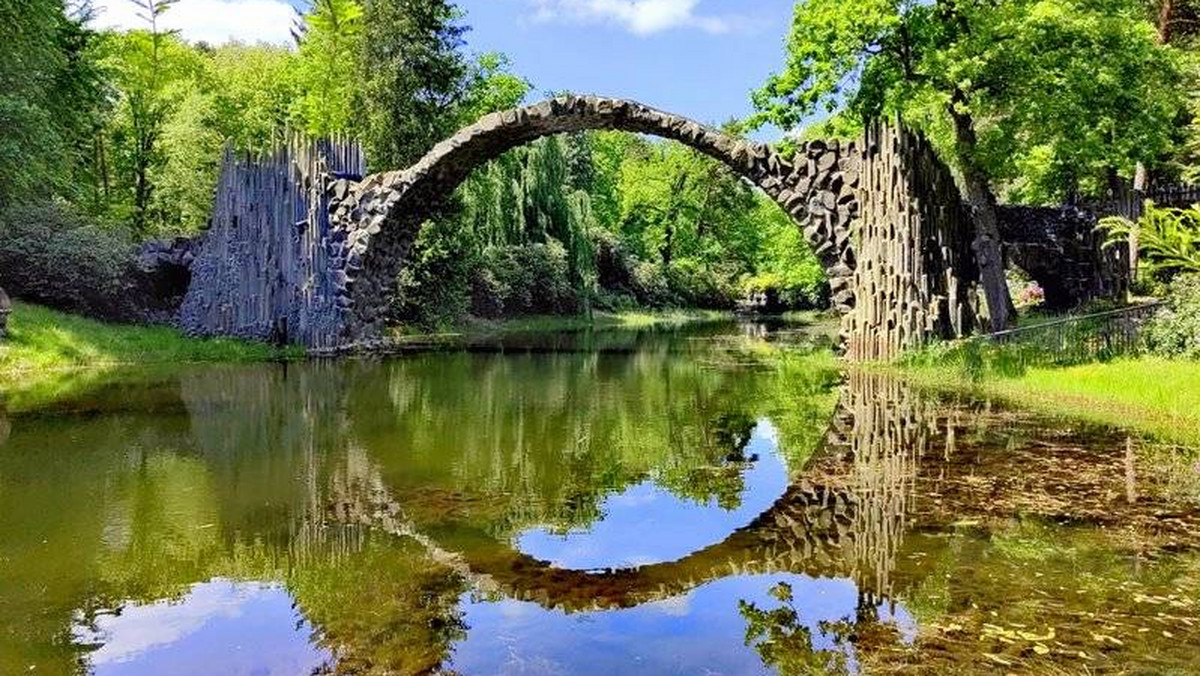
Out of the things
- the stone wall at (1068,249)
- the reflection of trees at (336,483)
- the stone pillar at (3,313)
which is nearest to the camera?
the reflection of trees at (336,483)

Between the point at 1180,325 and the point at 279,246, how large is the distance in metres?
18.1

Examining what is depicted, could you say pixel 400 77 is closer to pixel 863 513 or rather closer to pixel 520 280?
pixel 520 280

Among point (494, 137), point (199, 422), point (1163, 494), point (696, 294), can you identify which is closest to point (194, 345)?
point (494, 137)

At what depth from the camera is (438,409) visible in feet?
41.0

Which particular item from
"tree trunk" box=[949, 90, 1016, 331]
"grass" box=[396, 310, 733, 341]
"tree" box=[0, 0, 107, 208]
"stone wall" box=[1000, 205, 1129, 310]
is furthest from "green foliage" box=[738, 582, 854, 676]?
"grass" box=[396, 310, 733, 341]

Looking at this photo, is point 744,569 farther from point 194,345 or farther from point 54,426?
Answer: point 194,345

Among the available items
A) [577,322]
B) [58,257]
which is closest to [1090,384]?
[58,257]

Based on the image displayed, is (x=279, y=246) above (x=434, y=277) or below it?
above

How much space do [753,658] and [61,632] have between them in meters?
3.14

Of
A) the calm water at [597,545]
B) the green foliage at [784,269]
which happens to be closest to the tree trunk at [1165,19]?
the green foliage at [784,269]

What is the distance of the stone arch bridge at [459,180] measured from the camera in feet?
52.3

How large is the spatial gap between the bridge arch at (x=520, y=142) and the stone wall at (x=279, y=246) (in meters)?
0.41

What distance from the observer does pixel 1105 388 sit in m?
11.5

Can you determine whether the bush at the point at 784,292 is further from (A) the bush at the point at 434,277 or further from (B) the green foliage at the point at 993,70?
(B) the green foliage at the point at 993,70
